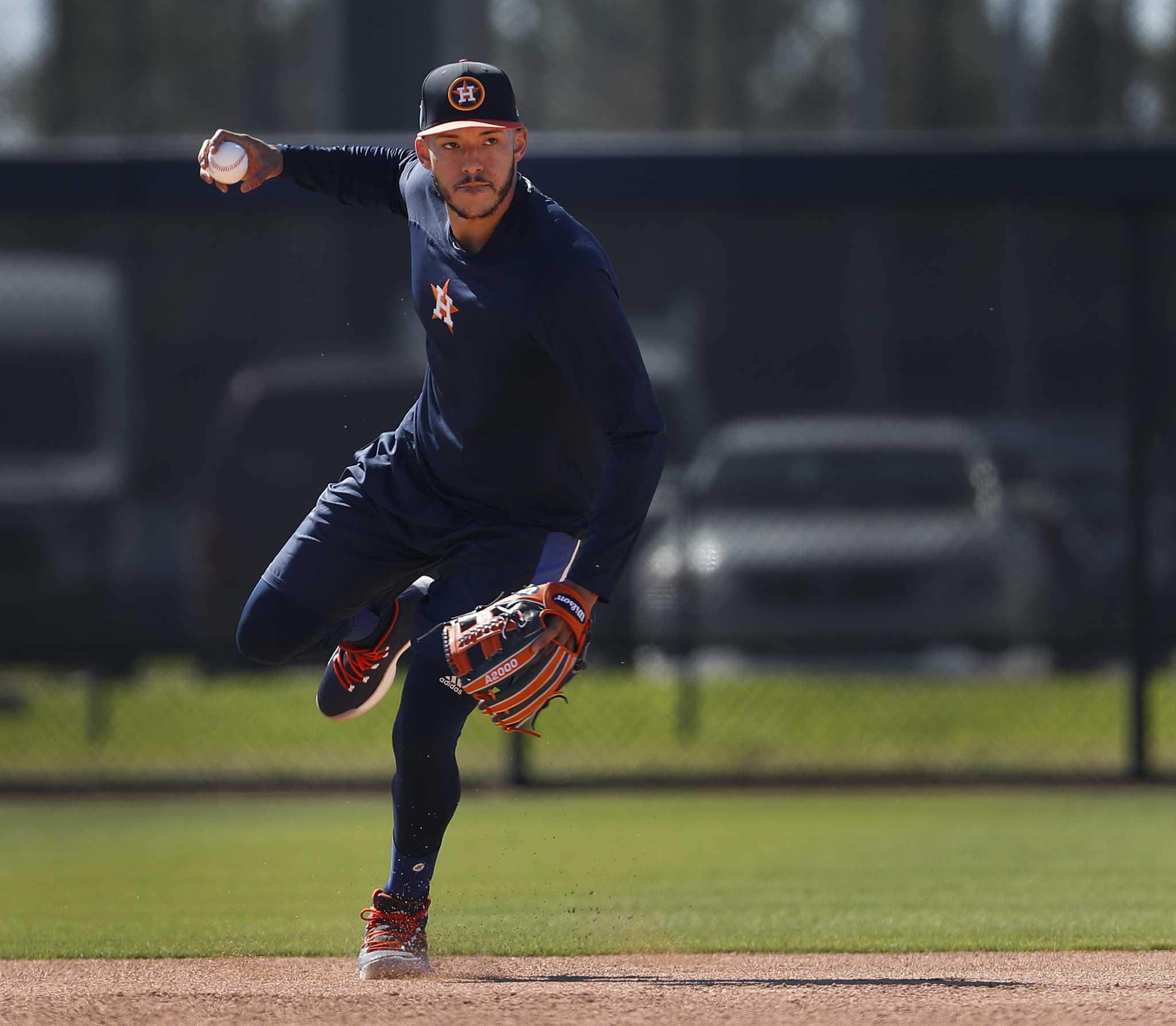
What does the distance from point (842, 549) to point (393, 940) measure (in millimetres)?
4414

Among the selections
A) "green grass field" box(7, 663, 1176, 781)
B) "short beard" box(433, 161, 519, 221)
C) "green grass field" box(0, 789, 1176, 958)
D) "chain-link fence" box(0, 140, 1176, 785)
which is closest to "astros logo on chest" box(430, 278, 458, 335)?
"short beard" box(433, 161, 519, 221)

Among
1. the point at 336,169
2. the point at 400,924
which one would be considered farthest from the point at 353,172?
the point at 400,924

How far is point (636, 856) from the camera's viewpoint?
6.77m

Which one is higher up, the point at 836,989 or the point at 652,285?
the point at 652,285

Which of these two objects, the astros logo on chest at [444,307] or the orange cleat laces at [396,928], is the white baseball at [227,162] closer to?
the astros logo on chest at [444,307]

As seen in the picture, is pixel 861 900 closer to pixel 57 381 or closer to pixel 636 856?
pixel 636 856

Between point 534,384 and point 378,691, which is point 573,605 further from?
point 378,691

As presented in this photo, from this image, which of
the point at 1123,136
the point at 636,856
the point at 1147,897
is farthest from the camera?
the point at 1123,136

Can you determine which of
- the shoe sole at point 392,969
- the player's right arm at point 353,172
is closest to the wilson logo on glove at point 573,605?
the shoe sole at point 392,969

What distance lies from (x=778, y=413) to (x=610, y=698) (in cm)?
148

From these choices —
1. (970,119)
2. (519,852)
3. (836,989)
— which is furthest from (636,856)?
(970,119)

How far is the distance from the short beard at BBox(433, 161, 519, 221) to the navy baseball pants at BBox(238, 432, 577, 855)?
659 mm

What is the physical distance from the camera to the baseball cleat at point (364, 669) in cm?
489

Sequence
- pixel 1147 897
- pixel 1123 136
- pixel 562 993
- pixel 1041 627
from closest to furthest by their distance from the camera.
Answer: pixel 562 993, pixel 1147 897, pixel 1041 627, pixel 1123 136
